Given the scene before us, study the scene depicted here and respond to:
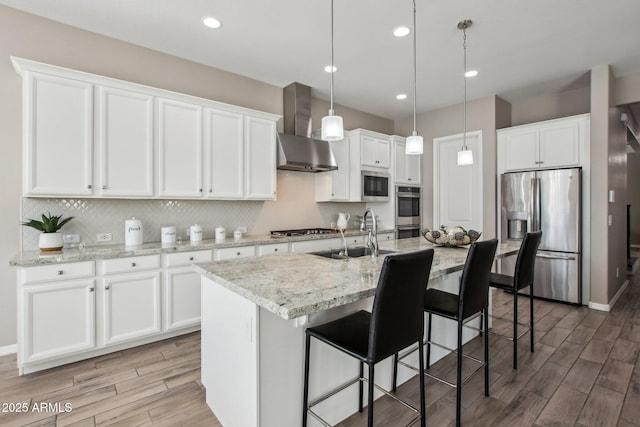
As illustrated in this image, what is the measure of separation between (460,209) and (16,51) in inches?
220

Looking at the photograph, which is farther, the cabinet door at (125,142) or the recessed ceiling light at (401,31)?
the recessed ceiling light at (401,31)

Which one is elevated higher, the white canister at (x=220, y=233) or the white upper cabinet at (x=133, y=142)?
the white upper cabinet at (x=133, y=142)

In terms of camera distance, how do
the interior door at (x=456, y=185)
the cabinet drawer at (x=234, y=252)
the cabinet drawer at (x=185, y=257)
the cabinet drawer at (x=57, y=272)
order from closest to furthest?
the cabinet drawer at (x=57, y=272) → the cabinet drawer at (x=185, y=257) → the cabinet drawer at (x=234, y=252) → the interior door at (x=456, y=185)

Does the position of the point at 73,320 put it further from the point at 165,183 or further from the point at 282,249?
the point at 282,249

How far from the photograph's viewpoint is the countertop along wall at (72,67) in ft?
8.72

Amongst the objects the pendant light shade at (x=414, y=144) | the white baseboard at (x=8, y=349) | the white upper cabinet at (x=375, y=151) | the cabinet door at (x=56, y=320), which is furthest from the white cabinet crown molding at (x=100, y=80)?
the white baseboard at (x=8, y=349)

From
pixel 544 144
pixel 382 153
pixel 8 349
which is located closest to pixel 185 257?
pixel 8 349

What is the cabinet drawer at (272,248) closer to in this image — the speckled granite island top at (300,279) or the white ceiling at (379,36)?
the speckled granite island top at (300,279)

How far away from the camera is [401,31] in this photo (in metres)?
3.01

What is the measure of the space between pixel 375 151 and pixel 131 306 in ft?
12.3

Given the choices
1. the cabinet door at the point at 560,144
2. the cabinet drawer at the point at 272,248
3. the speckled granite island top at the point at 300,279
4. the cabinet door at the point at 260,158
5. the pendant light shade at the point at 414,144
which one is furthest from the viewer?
the cabinet door at the point at 560,144

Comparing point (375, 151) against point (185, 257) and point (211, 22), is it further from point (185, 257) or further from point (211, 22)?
point (185, 257)

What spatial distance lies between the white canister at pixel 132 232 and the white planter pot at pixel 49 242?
0.51 metres

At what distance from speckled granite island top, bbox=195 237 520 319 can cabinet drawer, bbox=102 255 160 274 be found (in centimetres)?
114
